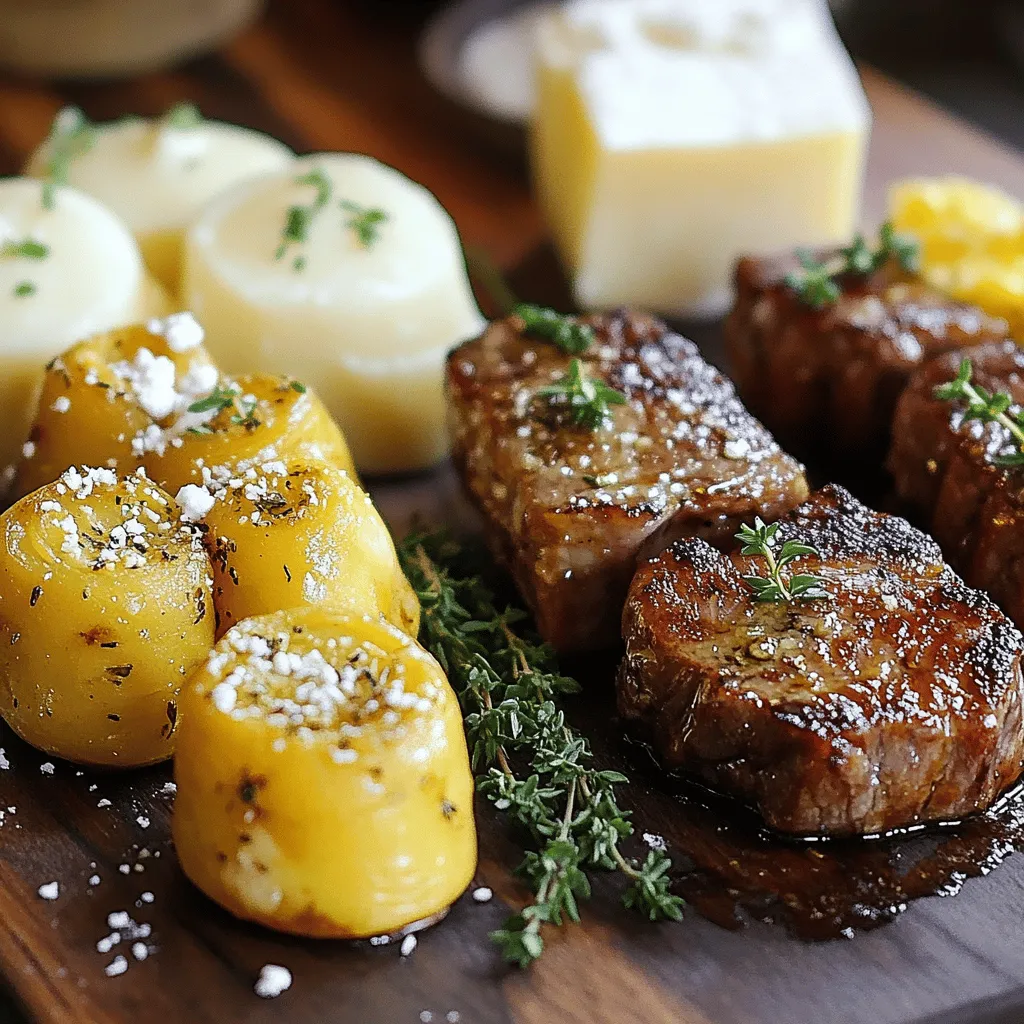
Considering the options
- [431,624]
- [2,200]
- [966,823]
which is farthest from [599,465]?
[2,200]

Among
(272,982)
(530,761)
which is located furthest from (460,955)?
(530,761)

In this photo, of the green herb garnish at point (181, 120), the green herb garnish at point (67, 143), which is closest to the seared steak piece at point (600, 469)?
the green herb garnish at point (181, 120)

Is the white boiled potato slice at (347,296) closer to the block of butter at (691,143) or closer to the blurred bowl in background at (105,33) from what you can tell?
the block of butter at (691,143)

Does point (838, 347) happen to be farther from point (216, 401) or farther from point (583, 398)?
point (216, 401)

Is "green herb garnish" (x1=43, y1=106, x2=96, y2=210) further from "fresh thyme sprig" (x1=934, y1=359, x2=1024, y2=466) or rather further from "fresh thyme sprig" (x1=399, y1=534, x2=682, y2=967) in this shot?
"fresh thyme sprig" (x1=934, y1=359, x2=1024, y2=466)

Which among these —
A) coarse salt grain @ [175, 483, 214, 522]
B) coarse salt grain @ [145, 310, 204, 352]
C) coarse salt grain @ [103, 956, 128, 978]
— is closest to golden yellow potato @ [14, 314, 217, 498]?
coarse salt grain @ [145, 310, 204, 352]
